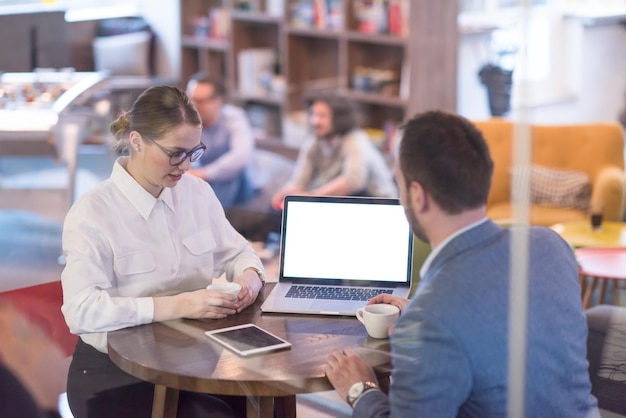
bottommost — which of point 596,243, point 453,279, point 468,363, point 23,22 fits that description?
point 596,243

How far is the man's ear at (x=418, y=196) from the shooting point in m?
1.38

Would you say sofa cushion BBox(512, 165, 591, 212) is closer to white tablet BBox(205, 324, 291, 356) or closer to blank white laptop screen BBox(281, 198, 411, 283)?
blank white laptop screen BBox(281, 198, 411, 283)

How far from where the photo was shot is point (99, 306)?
66.1 inches

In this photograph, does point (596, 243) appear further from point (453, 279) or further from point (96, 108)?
point (453, 279)

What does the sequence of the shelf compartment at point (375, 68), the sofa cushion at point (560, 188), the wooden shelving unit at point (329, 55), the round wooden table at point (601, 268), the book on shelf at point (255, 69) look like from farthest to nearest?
the book on shelf at point (255, 69)
the shelf compartment at point (375, 68)
the wooden shelving unit at point (329, 55)
the sofa cushion at point (560, 188)
the round wooden table at point (601, 268)

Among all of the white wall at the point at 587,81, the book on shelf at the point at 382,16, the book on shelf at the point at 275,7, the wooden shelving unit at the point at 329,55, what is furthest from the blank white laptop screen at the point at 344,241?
the book on shelf at the point at 275,7

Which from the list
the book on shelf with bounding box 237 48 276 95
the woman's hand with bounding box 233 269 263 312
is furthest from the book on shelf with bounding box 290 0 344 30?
the woman's hand with bounding box 233 269 263 312

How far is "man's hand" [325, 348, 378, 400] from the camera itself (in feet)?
4.91

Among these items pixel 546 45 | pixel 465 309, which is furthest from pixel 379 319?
pixel 546 45

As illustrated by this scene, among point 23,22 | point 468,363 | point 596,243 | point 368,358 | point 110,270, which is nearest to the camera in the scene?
point 468,363

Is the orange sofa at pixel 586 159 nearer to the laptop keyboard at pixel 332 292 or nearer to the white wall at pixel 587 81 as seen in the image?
the white wall at pixel 587 81

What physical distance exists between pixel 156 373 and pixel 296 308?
36 centimetres

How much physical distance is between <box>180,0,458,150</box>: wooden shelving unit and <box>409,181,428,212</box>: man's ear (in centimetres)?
295

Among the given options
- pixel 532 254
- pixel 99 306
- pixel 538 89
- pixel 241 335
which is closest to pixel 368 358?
pixel 241 335
